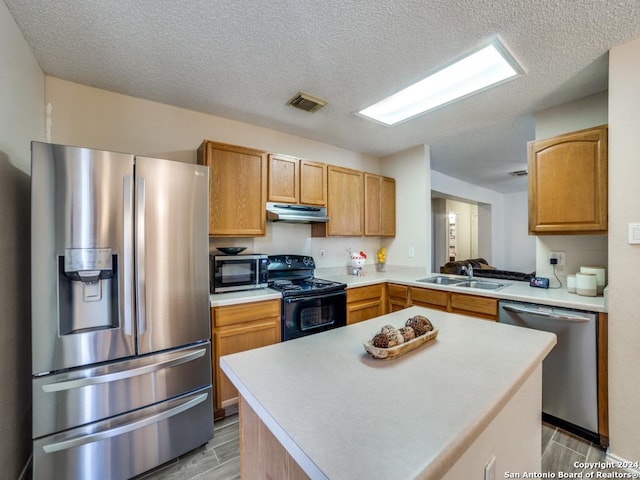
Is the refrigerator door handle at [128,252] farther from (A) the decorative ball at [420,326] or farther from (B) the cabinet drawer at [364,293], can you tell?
(B) the cabinet drawer at [364,293]

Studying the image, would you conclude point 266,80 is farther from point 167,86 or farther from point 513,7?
point 513,7

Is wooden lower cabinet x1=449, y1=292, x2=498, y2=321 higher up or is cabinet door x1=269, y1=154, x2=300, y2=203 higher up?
cabinet door x1=269, y1=154, x2=300, y2=203

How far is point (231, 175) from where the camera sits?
2471 millimetres

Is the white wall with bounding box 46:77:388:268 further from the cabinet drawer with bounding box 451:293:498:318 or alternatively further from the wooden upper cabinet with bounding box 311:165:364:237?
the cabinet drawer with bounding box 451:293:498:318

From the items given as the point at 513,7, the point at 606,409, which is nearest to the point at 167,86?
the point at 513,7

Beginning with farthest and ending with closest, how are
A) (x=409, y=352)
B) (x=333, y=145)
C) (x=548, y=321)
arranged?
(x=333, y=145) → (x=548, y=321) → (x=409, y=352)

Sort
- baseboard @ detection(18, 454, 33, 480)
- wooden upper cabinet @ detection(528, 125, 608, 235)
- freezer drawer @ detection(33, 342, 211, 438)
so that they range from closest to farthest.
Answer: freezer drawer @ detection(33, 342, 211, 438) → baseboard @ detection(18, 454, 33, 480) → wooden upper cabinet @ detection(528, 125, 608, 235)

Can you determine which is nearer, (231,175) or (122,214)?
(122,214)

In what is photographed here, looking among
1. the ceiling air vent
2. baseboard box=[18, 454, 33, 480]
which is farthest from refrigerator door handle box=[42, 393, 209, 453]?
the ceiling air vent

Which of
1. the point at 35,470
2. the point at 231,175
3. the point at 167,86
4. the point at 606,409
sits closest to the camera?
the point at 35,470

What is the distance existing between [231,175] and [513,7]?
214 centimetres

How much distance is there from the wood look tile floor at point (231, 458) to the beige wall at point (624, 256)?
196 millimetres

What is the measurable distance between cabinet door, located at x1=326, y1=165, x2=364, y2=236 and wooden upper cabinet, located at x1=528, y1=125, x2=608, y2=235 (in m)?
1.69

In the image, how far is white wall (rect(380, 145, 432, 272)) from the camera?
3.50 meters
